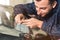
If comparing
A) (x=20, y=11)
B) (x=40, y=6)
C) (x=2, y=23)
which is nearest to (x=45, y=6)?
(x=40, y=6)

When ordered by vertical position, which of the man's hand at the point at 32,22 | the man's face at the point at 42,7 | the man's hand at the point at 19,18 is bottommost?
the man's hand at the point at 32,22

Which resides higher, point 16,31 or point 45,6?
point 45,6

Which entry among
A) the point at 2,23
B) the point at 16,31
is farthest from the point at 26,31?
the point at 2,23

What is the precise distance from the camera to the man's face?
0.83 metres

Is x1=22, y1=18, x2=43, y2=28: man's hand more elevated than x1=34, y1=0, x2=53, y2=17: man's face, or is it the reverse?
x1=34, y1=0, x2=53, y2=17: man's face

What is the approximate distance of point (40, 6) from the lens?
84 cm

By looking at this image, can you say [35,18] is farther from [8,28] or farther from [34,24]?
[8,28]

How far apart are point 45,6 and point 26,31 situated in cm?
15

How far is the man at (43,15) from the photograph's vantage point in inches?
32.5

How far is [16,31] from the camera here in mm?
861

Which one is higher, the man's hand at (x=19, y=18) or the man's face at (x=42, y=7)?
the man's face at (x=42, y=7)

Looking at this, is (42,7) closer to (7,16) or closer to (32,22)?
(32,22)

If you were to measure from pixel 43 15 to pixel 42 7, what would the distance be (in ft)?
0.14

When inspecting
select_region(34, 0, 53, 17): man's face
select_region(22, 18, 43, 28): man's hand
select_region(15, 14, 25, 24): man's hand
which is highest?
select_region(34, 0, 53, 17): man's face
